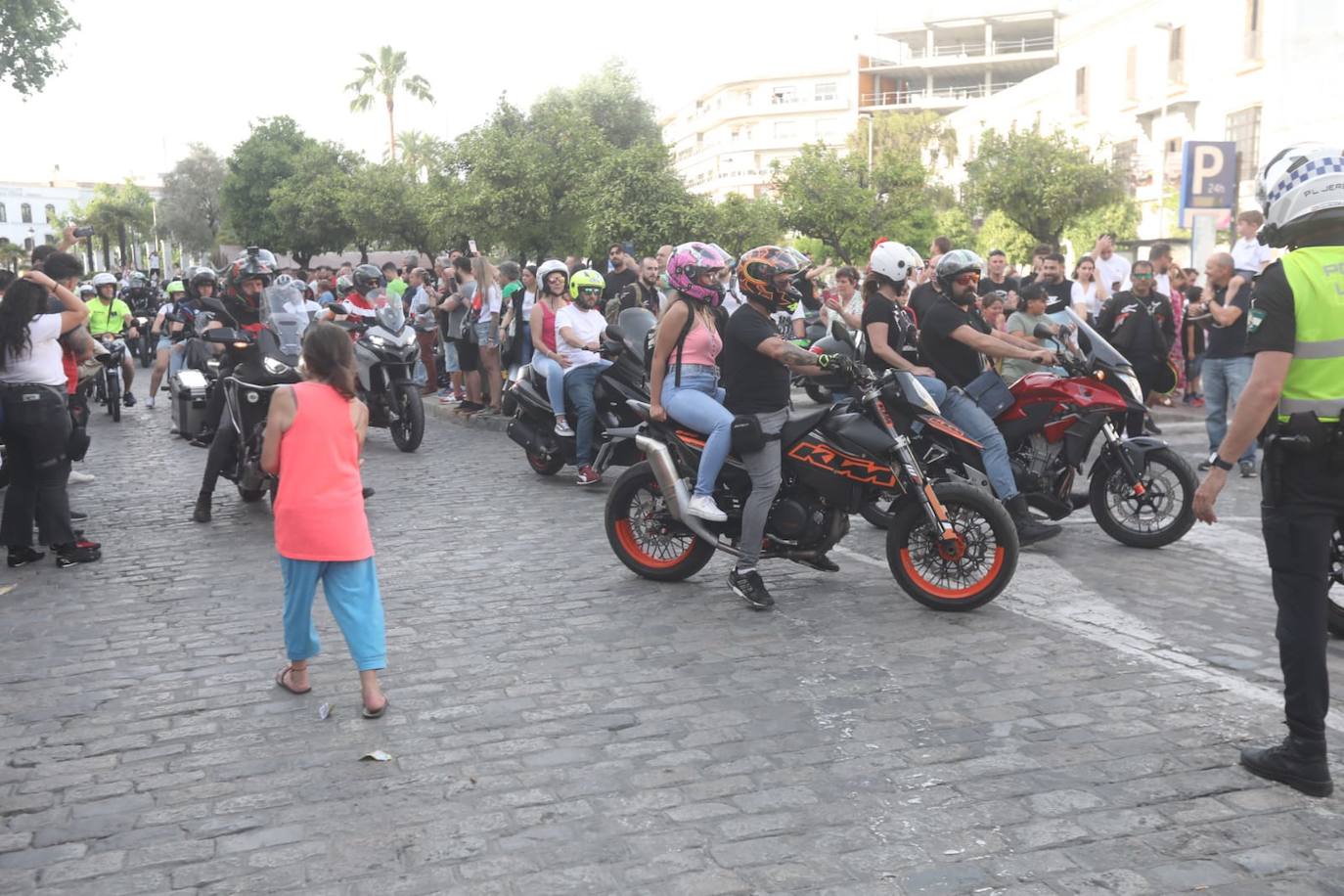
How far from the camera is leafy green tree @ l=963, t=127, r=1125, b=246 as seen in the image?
39.8 metres

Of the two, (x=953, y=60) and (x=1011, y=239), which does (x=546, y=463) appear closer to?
(x=1011, y=239)

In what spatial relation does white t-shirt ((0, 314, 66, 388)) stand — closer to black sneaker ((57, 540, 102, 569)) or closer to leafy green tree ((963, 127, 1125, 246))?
black sneaker ((57, 540, 102, 569))

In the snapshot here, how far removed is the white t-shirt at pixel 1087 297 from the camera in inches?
546

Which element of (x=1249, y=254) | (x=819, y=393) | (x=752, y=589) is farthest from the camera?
(x=1249, y=254)

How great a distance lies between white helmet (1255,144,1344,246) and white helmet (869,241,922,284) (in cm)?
351

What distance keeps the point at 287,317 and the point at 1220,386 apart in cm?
760

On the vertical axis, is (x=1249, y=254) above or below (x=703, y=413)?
above

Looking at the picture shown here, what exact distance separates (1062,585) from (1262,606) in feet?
3.19

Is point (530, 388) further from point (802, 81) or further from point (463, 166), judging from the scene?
point (802, 81)

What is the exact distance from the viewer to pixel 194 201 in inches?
3125

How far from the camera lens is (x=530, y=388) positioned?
10867 mm

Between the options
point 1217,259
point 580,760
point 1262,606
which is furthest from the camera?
point 1217,259

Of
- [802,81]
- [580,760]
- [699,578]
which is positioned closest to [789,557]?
[699,578]

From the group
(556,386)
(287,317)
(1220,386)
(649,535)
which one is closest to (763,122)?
(1220,386)
